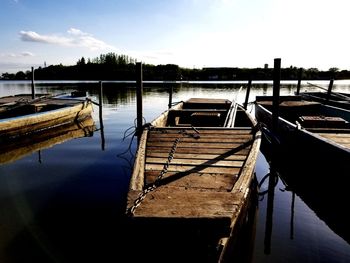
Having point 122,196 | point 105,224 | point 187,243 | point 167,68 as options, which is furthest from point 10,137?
point 167,68

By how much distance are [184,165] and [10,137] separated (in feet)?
33.6

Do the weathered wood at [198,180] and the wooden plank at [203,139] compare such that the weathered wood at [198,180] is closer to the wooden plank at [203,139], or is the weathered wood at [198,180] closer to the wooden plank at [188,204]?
the wooden plank at [188,204]

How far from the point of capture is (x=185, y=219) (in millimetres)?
3754

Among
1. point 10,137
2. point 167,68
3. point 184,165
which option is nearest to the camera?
point 184,165

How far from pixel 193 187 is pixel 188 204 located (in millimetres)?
757

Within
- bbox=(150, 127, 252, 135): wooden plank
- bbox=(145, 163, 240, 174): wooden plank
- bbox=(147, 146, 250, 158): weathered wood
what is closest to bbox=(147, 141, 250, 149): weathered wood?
bbox=(147, 146, 250, 158): weathered wood

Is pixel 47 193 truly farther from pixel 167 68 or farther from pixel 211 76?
pixel 211 76

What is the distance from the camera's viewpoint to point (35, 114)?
1476 cm

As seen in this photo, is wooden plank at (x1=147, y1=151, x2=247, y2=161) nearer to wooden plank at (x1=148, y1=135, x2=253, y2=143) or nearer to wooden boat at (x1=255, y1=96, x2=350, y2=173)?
wooden plank at (x1=148, y1=135, x2=253, y2=143)

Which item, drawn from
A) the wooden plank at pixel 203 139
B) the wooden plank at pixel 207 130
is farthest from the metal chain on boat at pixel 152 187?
the wooden plank at pixel 207 130

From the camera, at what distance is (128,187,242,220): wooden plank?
150 inches

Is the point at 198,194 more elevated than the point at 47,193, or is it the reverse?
the point at 198,194

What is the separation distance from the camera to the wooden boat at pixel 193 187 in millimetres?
3773

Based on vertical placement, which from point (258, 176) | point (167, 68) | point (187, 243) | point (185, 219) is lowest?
point (258, 176)
